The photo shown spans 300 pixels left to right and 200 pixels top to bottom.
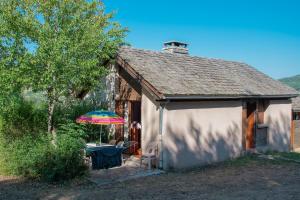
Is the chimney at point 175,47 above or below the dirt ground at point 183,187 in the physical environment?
above

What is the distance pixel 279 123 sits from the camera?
1827 cm

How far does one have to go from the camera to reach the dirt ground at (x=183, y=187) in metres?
9.11

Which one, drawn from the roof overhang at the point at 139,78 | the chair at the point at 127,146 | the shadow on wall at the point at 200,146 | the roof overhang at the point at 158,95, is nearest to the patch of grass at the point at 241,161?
the shadow on wall at the point at 200,146

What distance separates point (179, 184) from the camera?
10.4 metres

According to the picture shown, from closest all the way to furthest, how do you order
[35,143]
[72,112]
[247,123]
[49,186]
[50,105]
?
[49,186]
[35,143]
[50,105]
[72,112]
[247,123]

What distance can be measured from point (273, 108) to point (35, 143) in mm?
12368

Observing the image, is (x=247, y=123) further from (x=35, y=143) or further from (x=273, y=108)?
(x=35, y=143)

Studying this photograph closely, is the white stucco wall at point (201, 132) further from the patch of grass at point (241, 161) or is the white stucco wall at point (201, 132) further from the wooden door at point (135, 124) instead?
the wooden door at point (135, 124)

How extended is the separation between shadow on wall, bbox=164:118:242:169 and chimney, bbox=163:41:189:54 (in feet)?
21.1

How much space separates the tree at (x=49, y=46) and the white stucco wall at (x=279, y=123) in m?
9.88

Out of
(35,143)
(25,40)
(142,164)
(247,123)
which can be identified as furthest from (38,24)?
(247,123)

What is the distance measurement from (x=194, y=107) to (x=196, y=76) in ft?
7.26

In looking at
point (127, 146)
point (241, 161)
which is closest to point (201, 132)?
point (241, 161)

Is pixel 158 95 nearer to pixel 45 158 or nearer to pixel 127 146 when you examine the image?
pixel 127 146
